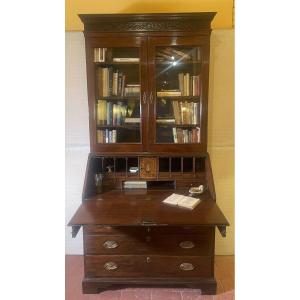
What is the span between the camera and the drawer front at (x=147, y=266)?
201 centimetres

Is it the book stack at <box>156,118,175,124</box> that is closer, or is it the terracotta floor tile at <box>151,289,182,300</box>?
the terracotta floor tile at <box>151,289,182,300</box>

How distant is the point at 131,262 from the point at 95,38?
1558 millimetres

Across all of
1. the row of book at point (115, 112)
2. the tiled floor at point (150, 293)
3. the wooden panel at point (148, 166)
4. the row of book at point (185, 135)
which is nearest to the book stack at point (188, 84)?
the row of book at point (185, 135)

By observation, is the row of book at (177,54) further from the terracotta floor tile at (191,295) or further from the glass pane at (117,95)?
the terracotta floor tile at (191,295)

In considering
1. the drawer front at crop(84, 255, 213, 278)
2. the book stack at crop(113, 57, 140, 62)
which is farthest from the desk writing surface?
the book stack at crop(113, 57, 140, 62)

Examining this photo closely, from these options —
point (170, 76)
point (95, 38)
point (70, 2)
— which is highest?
point (70, 2)

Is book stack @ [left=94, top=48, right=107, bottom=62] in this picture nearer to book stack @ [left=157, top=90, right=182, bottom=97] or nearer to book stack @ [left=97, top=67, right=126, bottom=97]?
book stack @ [left=97, top=67, right=126, bottom=97]

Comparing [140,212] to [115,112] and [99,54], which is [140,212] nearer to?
[115,112]

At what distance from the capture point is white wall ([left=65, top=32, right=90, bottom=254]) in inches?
93.2

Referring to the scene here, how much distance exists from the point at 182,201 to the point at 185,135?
51cm
